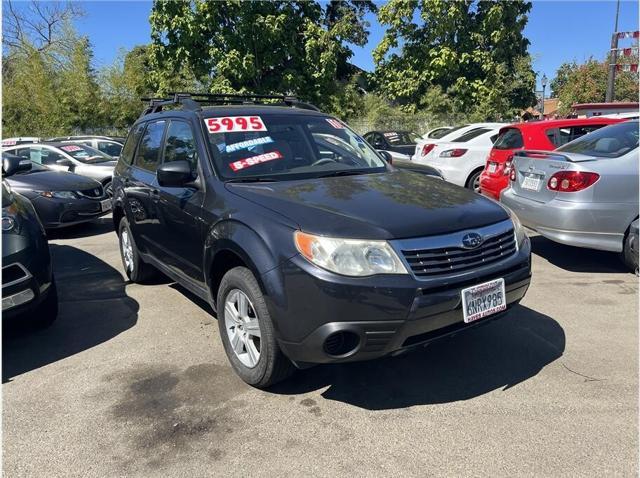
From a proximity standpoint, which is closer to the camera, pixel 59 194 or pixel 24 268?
pixel 24 268

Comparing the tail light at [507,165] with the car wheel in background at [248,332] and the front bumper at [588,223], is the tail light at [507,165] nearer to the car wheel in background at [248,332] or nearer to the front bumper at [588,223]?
the front bumper at [588,223]

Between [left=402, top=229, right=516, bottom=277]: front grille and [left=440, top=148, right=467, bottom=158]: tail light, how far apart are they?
253 inches

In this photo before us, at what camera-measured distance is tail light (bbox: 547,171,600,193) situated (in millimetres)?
4844

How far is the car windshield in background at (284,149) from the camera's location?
354 centimetres

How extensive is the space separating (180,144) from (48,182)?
199 inches

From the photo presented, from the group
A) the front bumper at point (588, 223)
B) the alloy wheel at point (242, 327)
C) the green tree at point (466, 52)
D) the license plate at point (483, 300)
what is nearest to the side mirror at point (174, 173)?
the alloy wheel at point (242, 327)

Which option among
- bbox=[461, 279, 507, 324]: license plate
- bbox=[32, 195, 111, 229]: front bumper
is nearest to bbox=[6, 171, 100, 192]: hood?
bbox=[32, 195, 111, 229]: front bumper

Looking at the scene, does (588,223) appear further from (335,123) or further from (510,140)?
(510,140)

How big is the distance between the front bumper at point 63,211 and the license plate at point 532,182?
6247mm

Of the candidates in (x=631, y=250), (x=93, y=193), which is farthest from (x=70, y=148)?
(x=631, y=250)

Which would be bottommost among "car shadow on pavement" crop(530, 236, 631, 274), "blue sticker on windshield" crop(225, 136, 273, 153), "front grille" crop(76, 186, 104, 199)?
"car shadow on pavement" crop(530, 236, 631, 274)

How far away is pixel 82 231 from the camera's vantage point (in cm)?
849

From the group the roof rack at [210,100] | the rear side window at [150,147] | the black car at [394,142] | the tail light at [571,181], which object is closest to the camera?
the rear side window at [150,147]

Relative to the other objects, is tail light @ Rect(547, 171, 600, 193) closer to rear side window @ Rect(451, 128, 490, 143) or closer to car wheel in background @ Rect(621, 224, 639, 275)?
car wheel in background @ Rect(621, 224, 639, 275)
